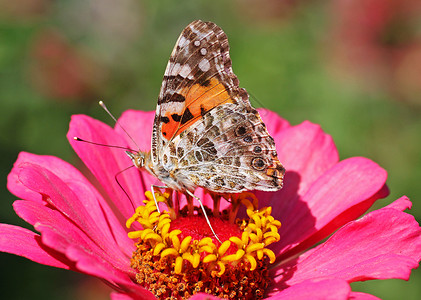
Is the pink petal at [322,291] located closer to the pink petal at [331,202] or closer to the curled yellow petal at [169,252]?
the curled yellow petal at [169,252]

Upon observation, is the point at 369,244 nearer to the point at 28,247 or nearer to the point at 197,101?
the point at 197,101

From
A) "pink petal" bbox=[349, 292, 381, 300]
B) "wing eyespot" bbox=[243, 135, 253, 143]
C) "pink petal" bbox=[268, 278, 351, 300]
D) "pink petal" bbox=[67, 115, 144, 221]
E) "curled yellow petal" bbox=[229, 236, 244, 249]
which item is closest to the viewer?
"pink petal" bbox=[268, 278, 351, 300]

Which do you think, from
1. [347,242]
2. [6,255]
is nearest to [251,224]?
[347,242]

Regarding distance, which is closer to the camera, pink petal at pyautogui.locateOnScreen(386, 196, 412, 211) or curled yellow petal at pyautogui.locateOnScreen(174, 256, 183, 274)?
curled yellow petal at pyautogui.locateOnScreen(174, 256, 183, 274)

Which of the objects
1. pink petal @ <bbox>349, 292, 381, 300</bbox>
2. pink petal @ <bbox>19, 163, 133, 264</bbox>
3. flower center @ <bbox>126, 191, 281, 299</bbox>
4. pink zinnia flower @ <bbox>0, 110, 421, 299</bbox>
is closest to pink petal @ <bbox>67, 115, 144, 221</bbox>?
pink zinnia flower @ <bbox>0, 110, 421, 299</bbox>

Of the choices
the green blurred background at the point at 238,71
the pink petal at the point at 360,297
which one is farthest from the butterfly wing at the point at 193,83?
the green blurred background at the point at 238,71

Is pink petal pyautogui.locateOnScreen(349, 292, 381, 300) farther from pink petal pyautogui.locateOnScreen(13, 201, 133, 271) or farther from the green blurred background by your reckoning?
the green blurred background

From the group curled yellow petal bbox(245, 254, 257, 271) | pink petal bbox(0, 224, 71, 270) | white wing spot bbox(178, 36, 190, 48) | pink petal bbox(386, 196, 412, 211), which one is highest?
white wing spot bbox(178, 36, 190, 48)
